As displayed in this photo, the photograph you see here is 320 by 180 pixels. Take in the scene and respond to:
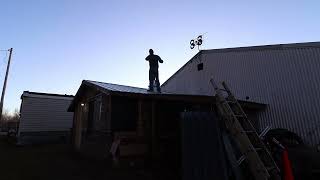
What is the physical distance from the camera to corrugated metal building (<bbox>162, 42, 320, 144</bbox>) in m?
11.7

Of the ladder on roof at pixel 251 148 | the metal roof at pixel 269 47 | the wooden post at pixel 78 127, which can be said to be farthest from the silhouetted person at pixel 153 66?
the ladder on roof at pixel 251 148

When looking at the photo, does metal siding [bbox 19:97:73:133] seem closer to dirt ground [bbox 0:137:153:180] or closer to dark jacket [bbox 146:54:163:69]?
dirt ground [bbox 0:137:153:180]

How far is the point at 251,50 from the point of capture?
14.2 m

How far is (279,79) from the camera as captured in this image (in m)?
12.8

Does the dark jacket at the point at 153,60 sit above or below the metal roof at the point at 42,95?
above

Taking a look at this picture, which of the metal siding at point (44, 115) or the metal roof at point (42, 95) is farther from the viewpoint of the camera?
the metal roof at point (42, 95)

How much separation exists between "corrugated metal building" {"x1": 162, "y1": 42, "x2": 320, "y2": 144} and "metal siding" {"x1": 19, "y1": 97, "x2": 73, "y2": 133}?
1302cm

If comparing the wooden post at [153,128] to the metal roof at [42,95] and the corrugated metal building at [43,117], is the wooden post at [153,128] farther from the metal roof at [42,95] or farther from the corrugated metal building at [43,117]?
the metal roof at [42,95]

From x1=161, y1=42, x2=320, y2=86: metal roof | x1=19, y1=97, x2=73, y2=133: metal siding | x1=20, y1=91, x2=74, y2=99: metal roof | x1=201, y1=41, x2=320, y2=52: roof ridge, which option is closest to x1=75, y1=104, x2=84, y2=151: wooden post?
x1=19, y1=97, x2=73, y2=133: metal siding

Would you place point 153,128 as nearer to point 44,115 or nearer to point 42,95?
point 44,115

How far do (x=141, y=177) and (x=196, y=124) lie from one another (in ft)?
9.30

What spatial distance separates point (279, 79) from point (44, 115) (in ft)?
57.4

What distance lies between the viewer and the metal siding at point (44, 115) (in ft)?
67.6

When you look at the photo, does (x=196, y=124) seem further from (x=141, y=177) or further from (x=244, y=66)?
(x=244, y=66)
